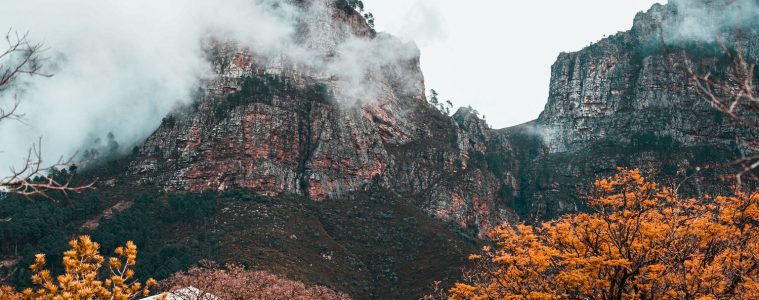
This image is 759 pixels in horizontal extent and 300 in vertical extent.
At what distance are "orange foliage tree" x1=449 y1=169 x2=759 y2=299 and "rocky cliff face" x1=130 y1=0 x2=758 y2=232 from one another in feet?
354

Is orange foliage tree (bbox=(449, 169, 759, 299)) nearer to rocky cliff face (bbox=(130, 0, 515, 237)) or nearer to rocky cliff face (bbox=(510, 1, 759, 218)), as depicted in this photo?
rocky cliff face (bbox=(130, 0, 515, 237))

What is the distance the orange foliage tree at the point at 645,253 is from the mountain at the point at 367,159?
220 feet

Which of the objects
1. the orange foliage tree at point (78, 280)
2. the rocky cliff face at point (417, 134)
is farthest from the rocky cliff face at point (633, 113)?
the orange foliage tree at point (78, 280)

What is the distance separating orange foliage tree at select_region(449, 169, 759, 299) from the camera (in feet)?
50.6

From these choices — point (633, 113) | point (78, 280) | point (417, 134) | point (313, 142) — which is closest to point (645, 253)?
point (78, 280)

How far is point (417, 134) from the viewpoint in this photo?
16675 centimetres

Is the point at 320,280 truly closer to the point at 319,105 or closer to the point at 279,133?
the point at 279,133

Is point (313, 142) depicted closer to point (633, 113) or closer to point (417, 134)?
point (417, 134)

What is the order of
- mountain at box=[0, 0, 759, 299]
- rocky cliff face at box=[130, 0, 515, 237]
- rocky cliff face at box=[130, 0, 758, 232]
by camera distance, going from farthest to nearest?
rocky cliff face at box=[130, 0, 758, 232]
rocky cliff face at box=[130, 0, 515, 237]
mountain at box=[0, 0, 759, 299]

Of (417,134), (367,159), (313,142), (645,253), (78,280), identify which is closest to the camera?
(78,280)

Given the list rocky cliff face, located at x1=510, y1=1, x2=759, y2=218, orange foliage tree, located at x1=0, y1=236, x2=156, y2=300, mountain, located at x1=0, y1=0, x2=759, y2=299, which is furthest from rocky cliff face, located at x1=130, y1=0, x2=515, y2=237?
orange foliage tree, located at x1=0, y1=236, x2=156, y2=300

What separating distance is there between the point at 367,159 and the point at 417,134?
29359 mm

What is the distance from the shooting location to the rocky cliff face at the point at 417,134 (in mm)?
132125

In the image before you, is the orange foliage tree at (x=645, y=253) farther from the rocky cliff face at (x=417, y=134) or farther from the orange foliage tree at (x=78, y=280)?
the rocky cliff face at (x=417, y=134)
